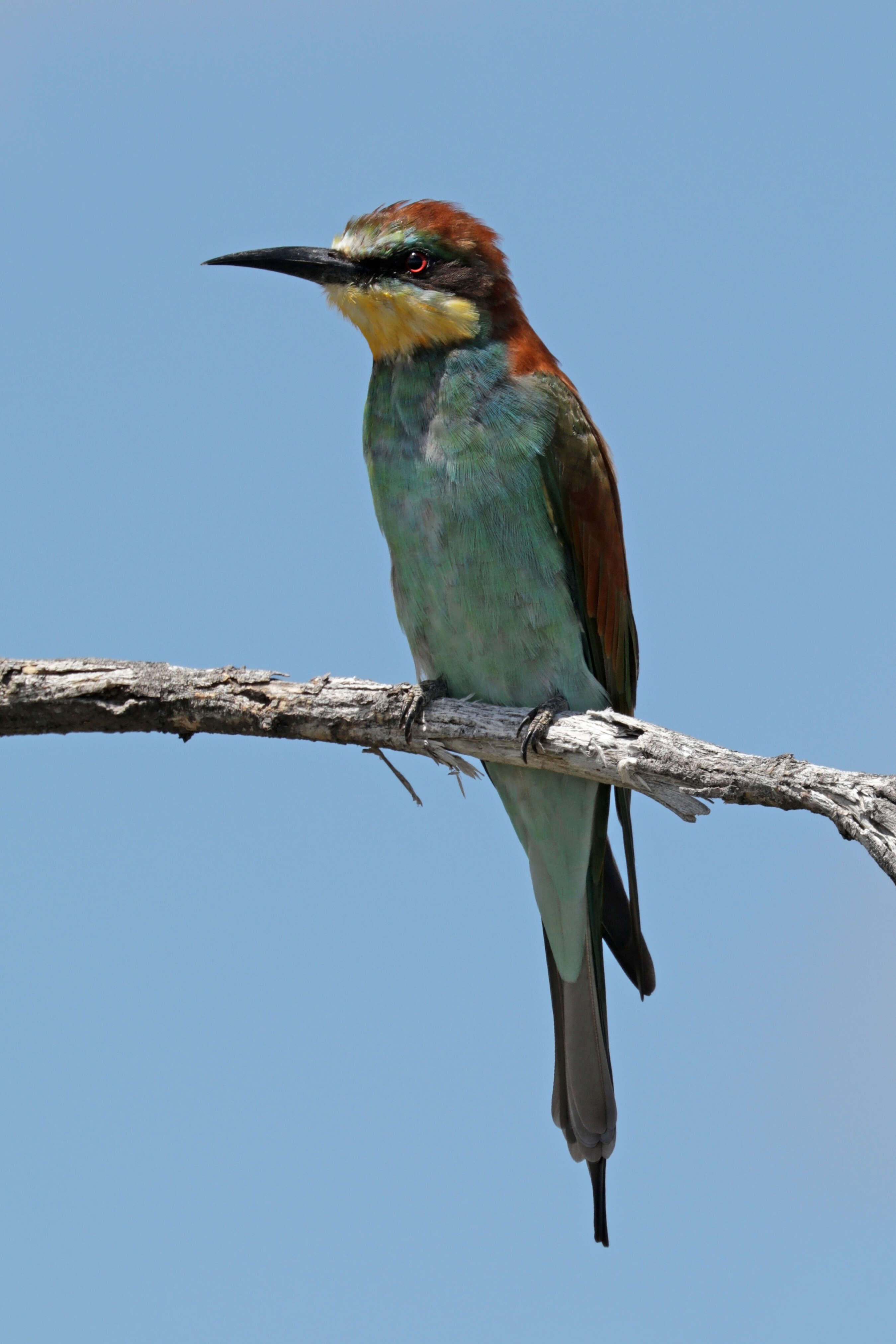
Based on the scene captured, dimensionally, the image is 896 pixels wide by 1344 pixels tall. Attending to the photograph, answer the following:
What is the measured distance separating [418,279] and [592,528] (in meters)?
0.89

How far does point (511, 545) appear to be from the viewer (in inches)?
135

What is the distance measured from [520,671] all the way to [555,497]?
492 mm

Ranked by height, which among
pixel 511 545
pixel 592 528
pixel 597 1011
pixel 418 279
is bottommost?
pixel 597 1011

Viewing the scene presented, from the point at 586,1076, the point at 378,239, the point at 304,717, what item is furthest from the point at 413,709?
the point at 378,239

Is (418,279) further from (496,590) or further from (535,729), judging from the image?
(535,729)

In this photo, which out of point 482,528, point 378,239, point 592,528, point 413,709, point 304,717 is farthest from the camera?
point 378,239

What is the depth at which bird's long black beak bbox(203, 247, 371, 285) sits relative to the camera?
3.72m

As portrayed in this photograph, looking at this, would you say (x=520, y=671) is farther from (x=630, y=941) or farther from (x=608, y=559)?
(x=630, y=941)

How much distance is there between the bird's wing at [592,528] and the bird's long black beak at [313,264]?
0.69m

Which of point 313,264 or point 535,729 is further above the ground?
point 313,264

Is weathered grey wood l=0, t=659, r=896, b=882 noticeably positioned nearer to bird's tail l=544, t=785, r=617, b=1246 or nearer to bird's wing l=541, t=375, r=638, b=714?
bird's wing l=541, t=375, r=638, b=714

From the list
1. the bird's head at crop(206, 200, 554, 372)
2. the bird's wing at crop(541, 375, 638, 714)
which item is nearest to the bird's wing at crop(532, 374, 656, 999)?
the bird's wing at crop(541, 375, 638, 714)

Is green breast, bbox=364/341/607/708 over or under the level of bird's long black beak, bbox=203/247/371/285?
under

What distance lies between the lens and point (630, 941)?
3.71 metres
